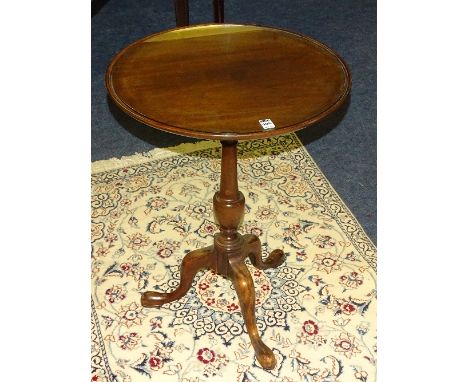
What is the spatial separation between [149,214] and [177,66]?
2.91 feet

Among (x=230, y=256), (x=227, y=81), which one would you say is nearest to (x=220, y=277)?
(x=230, y=256)

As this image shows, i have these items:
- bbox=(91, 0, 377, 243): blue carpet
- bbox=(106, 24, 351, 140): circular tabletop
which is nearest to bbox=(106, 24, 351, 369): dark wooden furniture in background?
bbox=(106, 24, 351, 140): circular tabletop

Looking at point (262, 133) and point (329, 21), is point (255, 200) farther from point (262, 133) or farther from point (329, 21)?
point (329, 21)

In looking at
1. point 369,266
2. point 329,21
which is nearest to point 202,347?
point 369,266

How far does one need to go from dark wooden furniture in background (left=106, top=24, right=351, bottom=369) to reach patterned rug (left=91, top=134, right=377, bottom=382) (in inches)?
3.8

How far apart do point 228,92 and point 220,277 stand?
83cm

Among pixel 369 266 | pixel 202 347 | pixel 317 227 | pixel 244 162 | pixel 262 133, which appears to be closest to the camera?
pixel 262 133

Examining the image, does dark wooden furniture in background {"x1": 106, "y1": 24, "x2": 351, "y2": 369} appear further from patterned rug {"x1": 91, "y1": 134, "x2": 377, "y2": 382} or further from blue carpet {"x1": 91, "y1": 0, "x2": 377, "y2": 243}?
blue carpet {"x1": 91, "y1": 0, "x2": 377, "y2": 243}

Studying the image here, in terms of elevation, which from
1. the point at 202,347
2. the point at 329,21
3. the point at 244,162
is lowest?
the point at 202,347

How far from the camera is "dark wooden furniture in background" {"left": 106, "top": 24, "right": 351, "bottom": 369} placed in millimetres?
1769

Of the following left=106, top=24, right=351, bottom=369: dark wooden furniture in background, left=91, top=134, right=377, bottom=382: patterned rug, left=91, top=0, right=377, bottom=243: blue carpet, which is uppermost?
left=106, top=24, right=351, bottom=369: dark wooden furniture in background

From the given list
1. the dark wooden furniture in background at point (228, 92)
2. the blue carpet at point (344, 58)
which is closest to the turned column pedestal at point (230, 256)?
the dark wooden furniture in background at point (228, 92)

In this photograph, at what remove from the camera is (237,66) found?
199cm

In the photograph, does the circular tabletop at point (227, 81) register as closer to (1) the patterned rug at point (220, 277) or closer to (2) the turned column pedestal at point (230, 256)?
(2) the turned column pedestal at point (230, 256)
